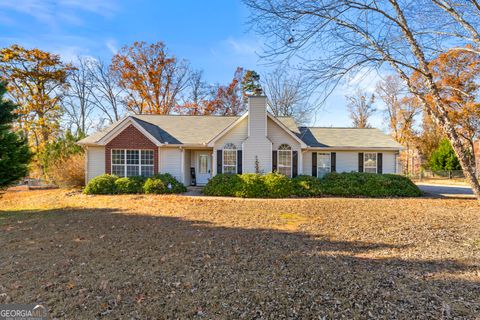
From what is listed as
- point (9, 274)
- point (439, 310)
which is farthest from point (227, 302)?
point (9, 274)

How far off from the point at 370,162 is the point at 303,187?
663cm

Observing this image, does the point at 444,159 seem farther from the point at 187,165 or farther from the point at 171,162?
the point at 171,162

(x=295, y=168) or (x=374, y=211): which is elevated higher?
(x=295, y=168)

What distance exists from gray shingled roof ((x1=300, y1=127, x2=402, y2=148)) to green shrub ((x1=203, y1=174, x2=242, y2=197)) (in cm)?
564

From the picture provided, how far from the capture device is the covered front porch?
17.9 m

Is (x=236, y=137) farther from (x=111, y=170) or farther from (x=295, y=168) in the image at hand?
(x=111, y=170)

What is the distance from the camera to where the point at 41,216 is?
9.14 m

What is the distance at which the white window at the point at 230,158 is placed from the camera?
1605 centimetres

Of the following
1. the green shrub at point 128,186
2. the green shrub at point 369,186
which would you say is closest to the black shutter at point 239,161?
the green shrub at point 369,186

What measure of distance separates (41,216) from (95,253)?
5732 mm

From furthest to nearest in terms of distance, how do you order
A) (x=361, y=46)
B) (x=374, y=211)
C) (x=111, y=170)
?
1. (x=111, y=170)
2. (x=374, y=211)
3. (x=361, y=46)

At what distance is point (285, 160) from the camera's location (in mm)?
16094

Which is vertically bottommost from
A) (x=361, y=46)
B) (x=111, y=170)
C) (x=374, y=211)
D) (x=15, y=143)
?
(x=374, y=211)

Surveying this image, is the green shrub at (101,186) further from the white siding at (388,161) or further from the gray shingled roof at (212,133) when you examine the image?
the white siding at (388,161)
